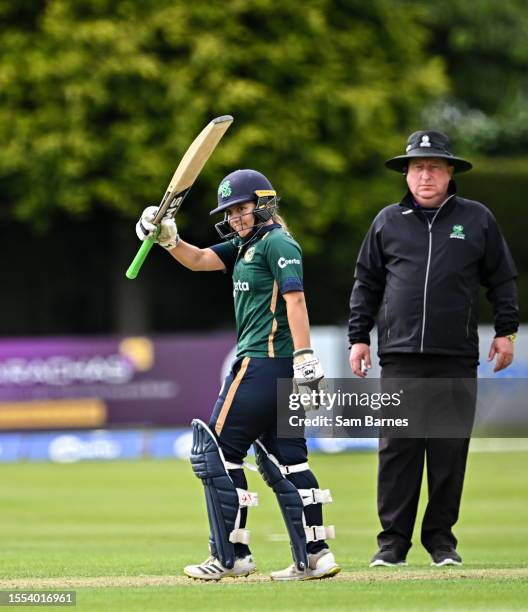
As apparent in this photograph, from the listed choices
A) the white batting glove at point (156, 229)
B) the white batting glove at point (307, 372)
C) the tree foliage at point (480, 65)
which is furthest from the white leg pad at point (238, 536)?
the tree foliage at point (480, 65)

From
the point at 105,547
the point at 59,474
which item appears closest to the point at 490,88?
the point at 59,474

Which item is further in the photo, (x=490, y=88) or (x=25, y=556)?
(x=490, y=88)

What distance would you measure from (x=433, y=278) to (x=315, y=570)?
158 cm

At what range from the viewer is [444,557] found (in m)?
8.10

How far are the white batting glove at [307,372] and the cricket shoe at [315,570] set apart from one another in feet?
2.39

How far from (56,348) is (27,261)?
1053cm

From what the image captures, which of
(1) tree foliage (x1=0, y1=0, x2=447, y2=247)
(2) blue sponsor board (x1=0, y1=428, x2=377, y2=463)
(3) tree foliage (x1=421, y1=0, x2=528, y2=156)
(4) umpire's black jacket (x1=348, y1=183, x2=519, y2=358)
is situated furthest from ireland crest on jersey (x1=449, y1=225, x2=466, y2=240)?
(3) tree foliage (x1=421, y1=0, x2=528, y2=156)

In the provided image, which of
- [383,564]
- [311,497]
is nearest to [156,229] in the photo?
[311,497]

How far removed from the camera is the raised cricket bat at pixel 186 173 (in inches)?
299

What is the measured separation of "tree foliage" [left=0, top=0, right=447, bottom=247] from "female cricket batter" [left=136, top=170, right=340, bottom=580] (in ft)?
56.9

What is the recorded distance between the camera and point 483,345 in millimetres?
19141

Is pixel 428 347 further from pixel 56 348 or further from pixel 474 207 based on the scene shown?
pixel 56 348

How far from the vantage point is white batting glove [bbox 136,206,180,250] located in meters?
7.55

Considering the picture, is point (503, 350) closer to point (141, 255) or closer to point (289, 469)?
point (289, 469)
